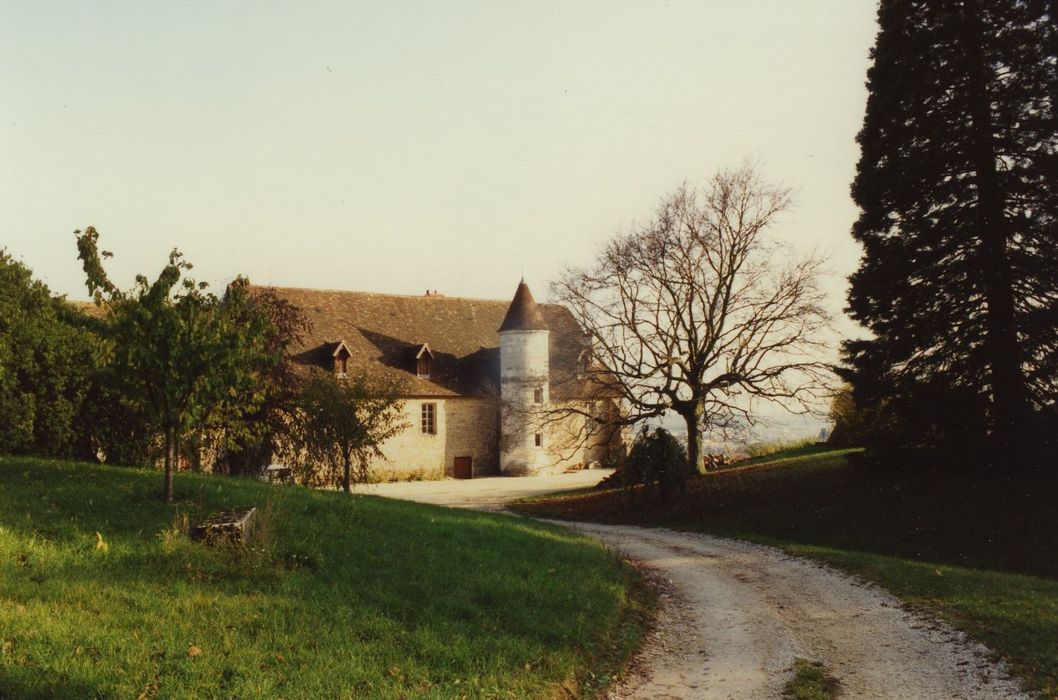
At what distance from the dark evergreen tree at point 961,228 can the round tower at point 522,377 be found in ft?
68.2

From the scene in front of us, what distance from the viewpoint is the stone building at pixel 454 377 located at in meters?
39.8

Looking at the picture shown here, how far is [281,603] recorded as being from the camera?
902 cm

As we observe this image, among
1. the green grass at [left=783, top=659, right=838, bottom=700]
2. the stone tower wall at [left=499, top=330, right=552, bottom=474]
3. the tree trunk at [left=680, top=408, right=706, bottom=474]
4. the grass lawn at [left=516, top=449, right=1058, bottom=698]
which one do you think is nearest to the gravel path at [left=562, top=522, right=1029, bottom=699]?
the green grass at [left=783, top=659, right=838, bottom=700]

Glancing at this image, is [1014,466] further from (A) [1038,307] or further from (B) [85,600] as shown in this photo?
(B) [85,600]

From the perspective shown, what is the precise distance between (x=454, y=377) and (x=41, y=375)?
2609 cm

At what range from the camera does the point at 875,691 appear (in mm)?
8250

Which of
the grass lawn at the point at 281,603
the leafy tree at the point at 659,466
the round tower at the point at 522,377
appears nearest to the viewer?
the grass lawn at the point at 281,603

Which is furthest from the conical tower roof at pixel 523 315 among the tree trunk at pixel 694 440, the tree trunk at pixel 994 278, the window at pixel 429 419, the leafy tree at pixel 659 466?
the tree trunk at pixel 994 278

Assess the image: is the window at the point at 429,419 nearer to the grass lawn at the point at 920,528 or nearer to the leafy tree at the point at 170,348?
the grass lawn at the point at 920,528

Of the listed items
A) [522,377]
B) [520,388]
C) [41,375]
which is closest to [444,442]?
[520,388]

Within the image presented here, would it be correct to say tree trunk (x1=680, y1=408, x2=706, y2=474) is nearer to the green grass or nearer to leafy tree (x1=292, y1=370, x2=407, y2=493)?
leafy tree (x1=292, y1=370, x2=407, y2=493)

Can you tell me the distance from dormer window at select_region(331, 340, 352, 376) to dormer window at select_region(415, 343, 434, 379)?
12.2 feet

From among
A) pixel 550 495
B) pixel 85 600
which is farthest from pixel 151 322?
pixel 550 495

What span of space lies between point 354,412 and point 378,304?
67.5 ft
